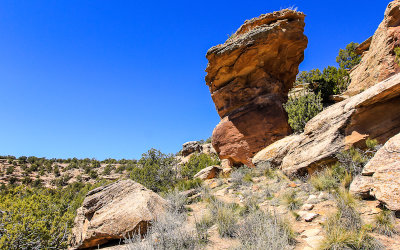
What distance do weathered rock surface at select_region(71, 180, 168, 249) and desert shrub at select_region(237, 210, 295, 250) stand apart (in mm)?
2212

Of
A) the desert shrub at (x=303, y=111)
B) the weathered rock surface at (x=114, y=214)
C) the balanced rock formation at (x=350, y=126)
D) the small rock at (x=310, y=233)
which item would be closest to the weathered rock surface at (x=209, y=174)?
the balanced rock formation at (x=350, y=126)

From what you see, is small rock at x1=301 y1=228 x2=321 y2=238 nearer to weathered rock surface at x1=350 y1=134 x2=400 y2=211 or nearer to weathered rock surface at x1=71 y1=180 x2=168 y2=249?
weathered rock surface at x1=350 y1=134 x2=400 y2=211

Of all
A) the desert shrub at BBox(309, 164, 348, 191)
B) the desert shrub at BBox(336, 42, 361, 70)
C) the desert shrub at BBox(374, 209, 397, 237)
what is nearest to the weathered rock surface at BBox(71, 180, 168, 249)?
the desert shrub at BBox(374, 209, 397, 237)

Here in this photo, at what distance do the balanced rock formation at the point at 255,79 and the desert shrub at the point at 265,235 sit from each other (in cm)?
818

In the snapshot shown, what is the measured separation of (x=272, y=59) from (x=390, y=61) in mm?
5752

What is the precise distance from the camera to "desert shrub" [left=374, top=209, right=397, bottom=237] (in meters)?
3.23

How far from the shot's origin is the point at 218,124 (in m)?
13.9

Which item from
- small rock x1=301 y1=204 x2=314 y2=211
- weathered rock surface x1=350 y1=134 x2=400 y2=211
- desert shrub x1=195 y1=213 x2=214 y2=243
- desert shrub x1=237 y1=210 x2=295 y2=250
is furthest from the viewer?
small rock x1=301 y1=204 x2=314 y2=211

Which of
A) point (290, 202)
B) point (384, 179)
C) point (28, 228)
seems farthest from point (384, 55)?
point (28, 228)

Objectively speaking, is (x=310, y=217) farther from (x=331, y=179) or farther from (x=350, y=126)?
(x=350, y=126)

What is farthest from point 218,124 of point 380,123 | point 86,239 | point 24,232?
point 24,232

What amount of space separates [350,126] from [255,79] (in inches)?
296

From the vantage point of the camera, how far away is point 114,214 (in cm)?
515

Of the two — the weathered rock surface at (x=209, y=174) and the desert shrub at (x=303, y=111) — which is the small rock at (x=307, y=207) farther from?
the weathered rock surface at (x=209, y=174)
